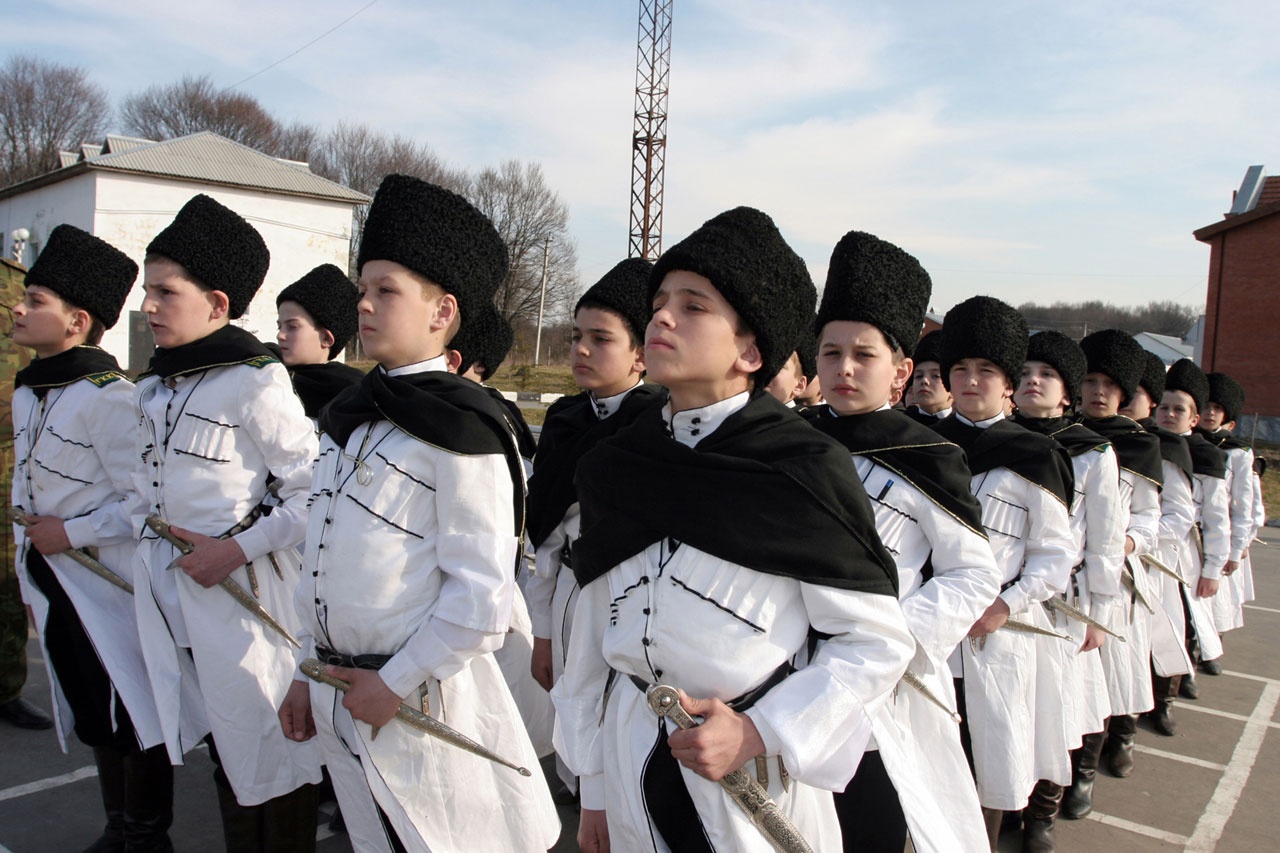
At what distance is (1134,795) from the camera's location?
5.34 metres

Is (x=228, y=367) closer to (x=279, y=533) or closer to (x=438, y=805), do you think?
(x=279, y=533)

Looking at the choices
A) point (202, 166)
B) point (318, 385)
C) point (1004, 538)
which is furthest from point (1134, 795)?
point (202, 166)

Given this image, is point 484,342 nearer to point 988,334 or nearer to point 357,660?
point 988,334

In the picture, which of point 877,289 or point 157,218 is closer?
point 877,289

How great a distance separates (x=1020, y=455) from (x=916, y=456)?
116 centimetres

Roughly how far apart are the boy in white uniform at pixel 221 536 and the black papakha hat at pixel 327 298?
1806mm

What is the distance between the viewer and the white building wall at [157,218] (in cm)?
3128

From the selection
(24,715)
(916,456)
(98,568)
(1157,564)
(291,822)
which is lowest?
(24,715)

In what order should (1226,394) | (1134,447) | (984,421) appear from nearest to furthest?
(984,421) → (1134,447) → (1226,394)

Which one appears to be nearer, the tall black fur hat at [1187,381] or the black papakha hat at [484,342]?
the black papakha hat at [484,342]

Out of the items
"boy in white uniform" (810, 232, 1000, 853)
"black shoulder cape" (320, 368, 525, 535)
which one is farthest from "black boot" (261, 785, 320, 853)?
"boy in white uniform" (810, 232, 1000, 853)

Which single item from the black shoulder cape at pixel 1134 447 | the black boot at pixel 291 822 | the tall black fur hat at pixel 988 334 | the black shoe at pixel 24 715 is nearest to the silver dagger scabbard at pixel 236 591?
the black boot at pixel 291 822

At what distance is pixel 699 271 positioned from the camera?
2252mm

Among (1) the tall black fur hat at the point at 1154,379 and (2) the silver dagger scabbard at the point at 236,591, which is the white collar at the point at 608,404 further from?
(1) the tall black fur hat at the point at 1154,379
